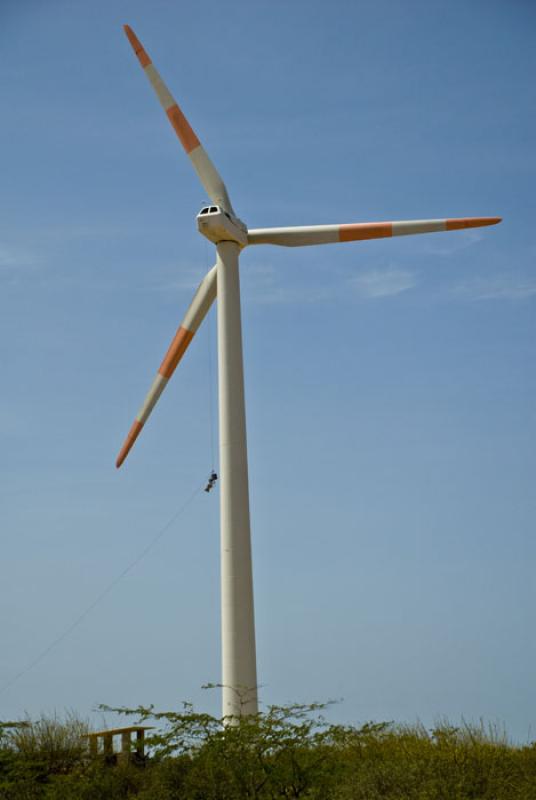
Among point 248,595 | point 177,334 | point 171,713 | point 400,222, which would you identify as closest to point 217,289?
point 177,334

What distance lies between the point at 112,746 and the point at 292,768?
6.97 meters

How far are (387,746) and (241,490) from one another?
7.57 meters

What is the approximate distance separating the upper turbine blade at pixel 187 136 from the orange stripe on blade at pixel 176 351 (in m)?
4.02

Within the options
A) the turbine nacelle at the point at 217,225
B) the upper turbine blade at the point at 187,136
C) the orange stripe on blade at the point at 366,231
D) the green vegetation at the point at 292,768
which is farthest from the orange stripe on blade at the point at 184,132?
the green vegetation at the point at 292,768

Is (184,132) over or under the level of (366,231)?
over

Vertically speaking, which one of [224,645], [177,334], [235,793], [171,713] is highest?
[177,334]

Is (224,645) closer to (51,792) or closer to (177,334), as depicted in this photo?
(51,792)

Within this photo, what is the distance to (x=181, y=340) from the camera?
31.6m

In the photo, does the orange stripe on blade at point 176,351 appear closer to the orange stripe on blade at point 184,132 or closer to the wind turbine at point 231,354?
the wind turbine at point 231,354

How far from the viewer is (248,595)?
2658 centimetres

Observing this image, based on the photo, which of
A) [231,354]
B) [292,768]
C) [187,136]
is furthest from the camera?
[187,136]

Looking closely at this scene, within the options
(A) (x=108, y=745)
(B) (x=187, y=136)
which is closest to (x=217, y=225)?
(B) (x=187, y=136)

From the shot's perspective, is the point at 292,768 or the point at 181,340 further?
the point at 181,340

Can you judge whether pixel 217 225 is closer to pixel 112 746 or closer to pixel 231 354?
pixel 231 354
